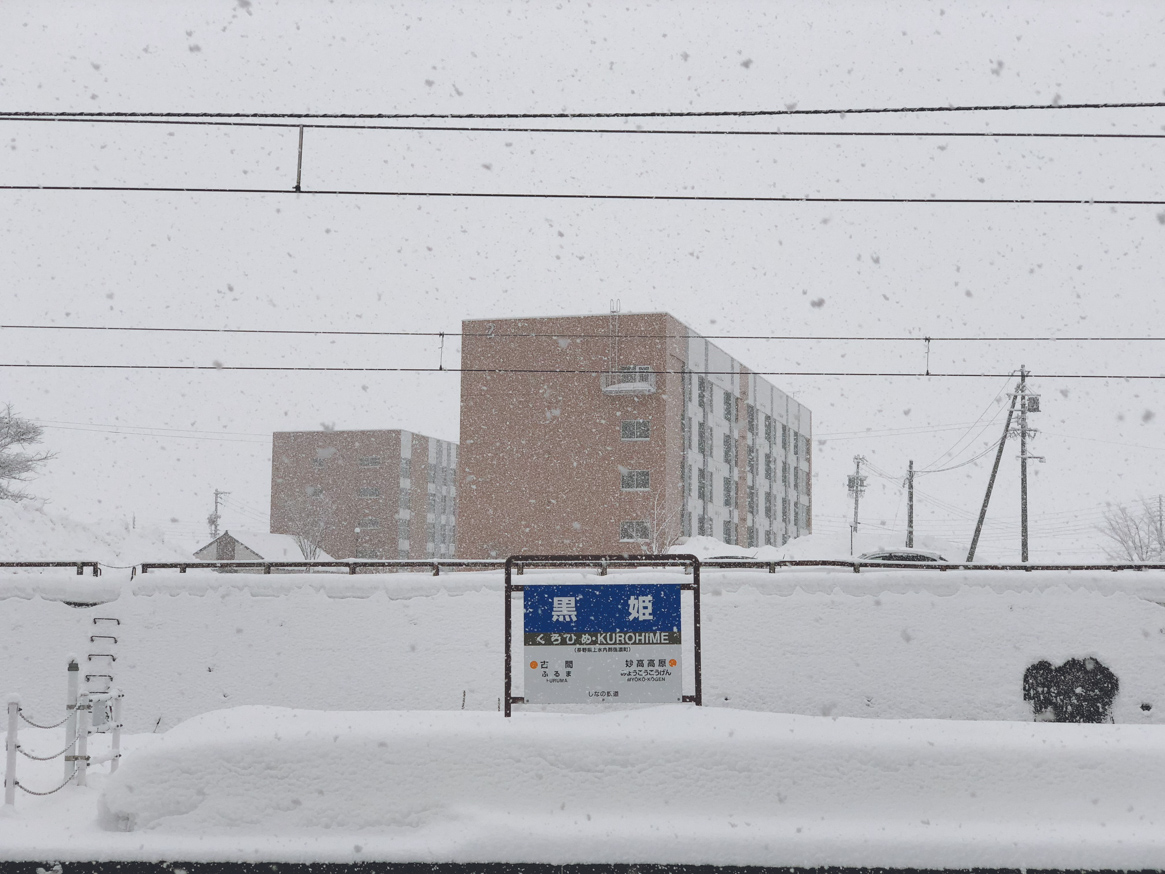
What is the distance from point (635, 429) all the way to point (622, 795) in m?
42.5

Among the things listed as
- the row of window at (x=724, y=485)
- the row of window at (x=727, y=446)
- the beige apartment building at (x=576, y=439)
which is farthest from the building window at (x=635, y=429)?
the row of window at (x=724, y=485)

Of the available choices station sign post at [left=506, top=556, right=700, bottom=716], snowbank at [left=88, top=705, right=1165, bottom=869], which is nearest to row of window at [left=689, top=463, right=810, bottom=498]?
station sign post at [left=506, top=556, right=700, bottom=716]

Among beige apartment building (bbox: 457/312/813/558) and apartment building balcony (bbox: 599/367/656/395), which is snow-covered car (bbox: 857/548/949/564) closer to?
beige apartment building (bbox: 457/312/813/558)

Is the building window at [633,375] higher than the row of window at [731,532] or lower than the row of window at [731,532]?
higher

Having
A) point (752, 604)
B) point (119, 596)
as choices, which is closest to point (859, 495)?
point (752, 604)

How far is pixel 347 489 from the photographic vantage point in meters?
84.0

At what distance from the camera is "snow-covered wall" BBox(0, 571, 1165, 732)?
15633 mm

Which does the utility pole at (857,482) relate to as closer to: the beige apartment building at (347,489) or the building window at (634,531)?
the building window at (634,531)

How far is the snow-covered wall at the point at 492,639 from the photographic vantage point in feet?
51.3

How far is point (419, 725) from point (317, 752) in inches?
28.7

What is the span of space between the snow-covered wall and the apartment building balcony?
3062cm

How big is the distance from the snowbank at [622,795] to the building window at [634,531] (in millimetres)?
40606

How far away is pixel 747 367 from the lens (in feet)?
204

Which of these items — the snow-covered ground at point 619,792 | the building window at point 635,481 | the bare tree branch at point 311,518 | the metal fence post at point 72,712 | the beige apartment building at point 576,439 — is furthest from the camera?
the bare tree branch at point 311,518
